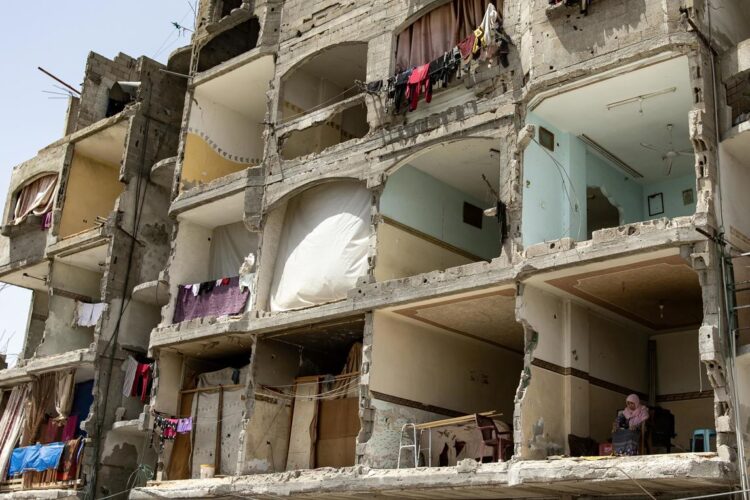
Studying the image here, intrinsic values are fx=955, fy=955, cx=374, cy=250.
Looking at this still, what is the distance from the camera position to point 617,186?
20.5 m

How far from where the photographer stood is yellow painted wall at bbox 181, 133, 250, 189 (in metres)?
26.0

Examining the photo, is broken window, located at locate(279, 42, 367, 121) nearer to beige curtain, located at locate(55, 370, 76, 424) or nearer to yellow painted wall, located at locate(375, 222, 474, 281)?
yellow painted wall, located at locate(375, 222, 474, 281)

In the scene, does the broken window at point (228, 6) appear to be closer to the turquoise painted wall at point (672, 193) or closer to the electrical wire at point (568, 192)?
the electrical wire at point (568, 192)

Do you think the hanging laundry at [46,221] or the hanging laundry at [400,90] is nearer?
the hanging laundry at [400,90]

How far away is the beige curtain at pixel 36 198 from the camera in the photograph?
31.0 metres

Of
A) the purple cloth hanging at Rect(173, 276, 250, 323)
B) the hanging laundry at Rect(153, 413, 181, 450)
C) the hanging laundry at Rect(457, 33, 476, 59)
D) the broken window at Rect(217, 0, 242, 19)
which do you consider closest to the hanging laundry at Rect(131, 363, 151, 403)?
the hanging laundry at Rect(153, 413, 181, 450)

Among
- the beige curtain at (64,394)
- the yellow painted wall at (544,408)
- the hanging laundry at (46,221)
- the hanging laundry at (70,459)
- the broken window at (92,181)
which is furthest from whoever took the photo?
the hanging laundry at (46,221)

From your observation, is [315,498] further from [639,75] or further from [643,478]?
[639,75]

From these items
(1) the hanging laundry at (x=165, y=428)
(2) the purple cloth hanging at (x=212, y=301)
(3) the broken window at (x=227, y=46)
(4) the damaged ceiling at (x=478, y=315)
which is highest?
(3) the broken window at (x=227, y=46)

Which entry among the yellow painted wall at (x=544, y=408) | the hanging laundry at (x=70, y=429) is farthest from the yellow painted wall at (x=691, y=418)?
the hanging laundry at (x=70, y=429)

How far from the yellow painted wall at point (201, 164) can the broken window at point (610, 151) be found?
1075 centimetres

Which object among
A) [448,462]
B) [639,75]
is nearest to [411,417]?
[448,462]

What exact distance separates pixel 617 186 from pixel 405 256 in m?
4.80

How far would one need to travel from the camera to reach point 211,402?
23719 mm
